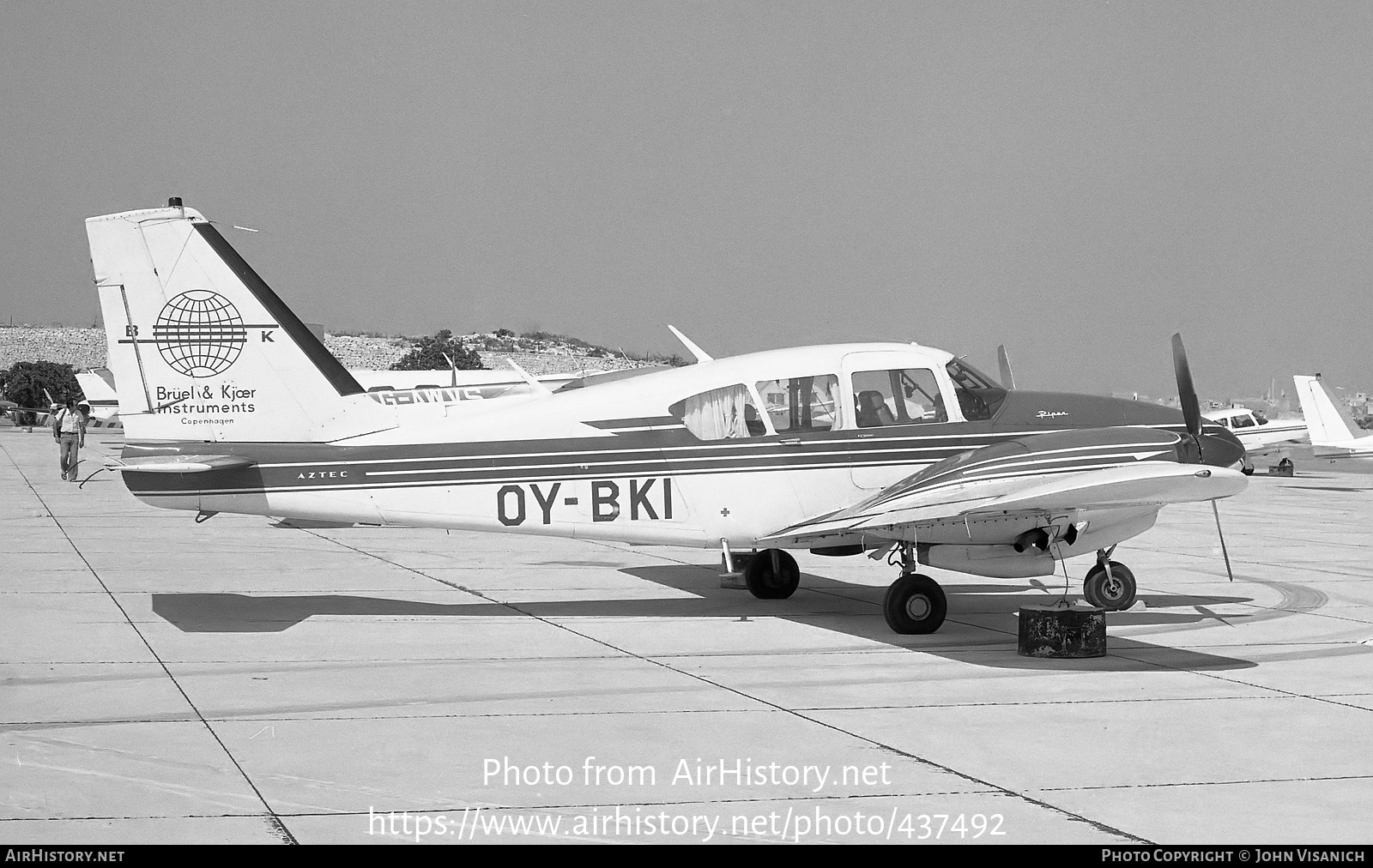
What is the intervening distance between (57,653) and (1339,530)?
2069 cm

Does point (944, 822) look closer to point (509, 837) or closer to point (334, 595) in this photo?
point (509, 837)

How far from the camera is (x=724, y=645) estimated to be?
35.7 ft

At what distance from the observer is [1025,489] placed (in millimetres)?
10688

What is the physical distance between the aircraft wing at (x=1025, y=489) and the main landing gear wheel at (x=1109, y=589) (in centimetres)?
149

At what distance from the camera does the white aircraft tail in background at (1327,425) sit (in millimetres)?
34938

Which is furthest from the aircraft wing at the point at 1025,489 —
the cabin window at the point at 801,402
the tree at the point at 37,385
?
the tree at the point at 37,385

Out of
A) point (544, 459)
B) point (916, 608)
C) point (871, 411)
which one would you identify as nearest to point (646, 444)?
point (544, 459)

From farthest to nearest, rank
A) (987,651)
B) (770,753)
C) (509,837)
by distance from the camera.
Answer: (987,651), (770,753), (509,837)

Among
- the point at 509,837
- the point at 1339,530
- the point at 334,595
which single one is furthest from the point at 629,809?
the point at 1339,530

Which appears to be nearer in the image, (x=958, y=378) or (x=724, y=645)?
(x=724, y=645)

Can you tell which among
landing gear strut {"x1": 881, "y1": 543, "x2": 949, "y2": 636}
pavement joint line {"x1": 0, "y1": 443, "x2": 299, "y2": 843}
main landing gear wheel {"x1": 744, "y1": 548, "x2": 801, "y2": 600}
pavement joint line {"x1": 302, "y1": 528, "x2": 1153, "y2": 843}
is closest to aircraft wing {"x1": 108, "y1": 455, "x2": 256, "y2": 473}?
pavement joint line {"x1": 0, "y1": 443, "x2": 299, "y2": 843}

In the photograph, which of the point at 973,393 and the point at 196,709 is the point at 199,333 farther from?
the point at 973,393

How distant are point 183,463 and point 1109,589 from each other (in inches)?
347

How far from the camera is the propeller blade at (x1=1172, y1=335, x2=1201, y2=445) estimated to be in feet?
38.4
